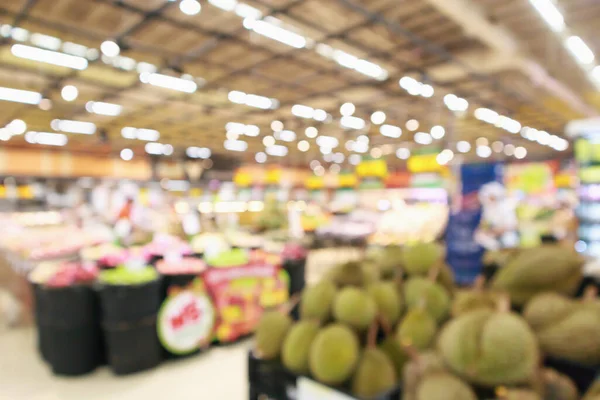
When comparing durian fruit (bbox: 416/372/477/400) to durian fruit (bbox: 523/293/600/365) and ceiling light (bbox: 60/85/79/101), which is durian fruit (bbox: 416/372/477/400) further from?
ceiling light (bbox: 60/85/79/101)

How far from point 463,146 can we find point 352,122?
28.4ft

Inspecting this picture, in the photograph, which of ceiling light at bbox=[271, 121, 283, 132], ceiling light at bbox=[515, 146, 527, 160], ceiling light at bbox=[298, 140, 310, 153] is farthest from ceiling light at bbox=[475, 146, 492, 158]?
ceiling light at bbox=[271, 121, 283, 132]

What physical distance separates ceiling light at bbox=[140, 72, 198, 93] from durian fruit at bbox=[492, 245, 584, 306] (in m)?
8.15

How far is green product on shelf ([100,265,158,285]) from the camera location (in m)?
3.56

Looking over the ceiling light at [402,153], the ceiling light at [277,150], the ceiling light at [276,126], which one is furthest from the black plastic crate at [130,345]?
the ceiling light at [402,153]

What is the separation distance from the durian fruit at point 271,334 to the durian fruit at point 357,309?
0.22 meters

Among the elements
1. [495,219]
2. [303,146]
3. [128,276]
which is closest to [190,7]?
[128,276]

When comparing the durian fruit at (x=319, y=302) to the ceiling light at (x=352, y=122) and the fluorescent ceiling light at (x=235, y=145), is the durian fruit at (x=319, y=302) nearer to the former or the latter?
the ceiling light at (x=352, y=122)

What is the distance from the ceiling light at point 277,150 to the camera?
19.1 m

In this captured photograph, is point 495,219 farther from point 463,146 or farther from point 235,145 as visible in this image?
point 235,145

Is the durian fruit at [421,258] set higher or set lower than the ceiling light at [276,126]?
lower

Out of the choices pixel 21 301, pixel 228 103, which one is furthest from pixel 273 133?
pixel 21 301

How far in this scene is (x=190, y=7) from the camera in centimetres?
537

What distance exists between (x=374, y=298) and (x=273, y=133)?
46.1 feet
